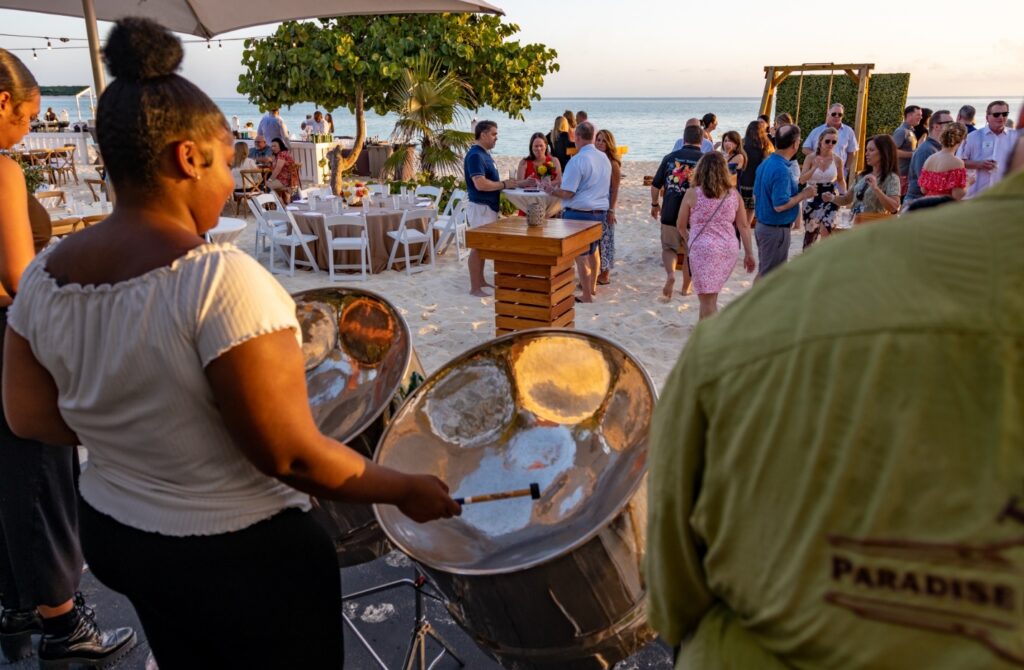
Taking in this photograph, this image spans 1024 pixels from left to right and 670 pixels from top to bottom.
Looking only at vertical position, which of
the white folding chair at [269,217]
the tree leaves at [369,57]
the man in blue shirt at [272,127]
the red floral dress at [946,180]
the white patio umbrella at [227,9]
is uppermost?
the tree leaves at [369,57]

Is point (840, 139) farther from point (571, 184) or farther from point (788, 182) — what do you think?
point (571, 184)

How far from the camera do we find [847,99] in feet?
33.3

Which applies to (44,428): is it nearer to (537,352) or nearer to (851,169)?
(537,352)

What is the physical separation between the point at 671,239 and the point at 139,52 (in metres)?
4.48

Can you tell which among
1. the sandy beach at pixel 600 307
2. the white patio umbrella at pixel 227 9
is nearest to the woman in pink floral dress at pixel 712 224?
the sandy beach at pixel 600 307

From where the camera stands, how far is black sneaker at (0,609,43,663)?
1692 mm

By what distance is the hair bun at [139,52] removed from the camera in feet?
2.84

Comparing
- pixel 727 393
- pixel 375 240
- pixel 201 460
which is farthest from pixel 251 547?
pixel 375 240

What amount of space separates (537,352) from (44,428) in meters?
0.81

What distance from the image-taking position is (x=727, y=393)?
0.48m

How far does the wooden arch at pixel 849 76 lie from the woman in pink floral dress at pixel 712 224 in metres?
5.72

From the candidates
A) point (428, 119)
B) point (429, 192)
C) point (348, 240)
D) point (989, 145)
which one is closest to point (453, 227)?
point (348, 240)

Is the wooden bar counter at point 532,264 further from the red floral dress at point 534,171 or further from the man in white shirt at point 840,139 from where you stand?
the man in white shirt at point 840,139

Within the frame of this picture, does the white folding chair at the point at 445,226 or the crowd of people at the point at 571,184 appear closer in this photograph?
the crowd of people at the point at 571,184
